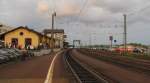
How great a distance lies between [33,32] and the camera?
376ft

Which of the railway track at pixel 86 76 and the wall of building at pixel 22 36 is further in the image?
the wall of building at pixel 22 36

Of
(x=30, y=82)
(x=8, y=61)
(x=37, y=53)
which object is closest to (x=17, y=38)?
(x=37, y=53)

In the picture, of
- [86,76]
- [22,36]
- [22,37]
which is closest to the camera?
[86,76]

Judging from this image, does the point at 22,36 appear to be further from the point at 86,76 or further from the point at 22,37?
Result: the point at 86,76

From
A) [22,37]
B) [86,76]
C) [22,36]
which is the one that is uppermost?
[22,36]

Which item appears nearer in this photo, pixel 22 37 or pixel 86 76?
pixel 86 76

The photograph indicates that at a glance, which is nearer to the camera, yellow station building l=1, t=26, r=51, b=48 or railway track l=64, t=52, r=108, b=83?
railway track l=64, t=52, r=108, b=83

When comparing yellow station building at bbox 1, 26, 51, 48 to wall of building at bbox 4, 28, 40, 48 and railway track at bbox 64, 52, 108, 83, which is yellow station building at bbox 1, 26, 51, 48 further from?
railway track at bbox 64, 52, 108, 83

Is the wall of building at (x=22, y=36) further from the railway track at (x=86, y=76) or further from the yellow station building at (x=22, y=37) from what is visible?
the railway track at (x=86, y=76)

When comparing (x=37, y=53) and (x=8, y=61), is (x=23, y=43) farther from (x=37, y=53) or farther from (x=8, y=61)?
(x=8, y=61)

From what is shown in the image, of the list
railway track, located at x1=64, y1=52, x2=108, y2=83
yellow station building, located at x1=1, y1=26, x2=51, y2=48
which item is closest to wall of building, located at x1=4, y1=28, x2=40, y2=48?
yellow station building, located at x1=1, y1=26, x2=51, y2=48

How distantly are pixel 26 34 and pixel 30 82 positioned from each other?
92637 millimetres

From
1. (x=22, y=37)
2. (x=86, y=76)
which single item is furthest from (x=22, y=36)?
(x=86, y=76)

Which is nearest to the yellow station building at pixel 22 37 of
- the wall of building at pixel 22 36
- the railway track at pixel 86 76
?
the wall of building at pixel 22 36
